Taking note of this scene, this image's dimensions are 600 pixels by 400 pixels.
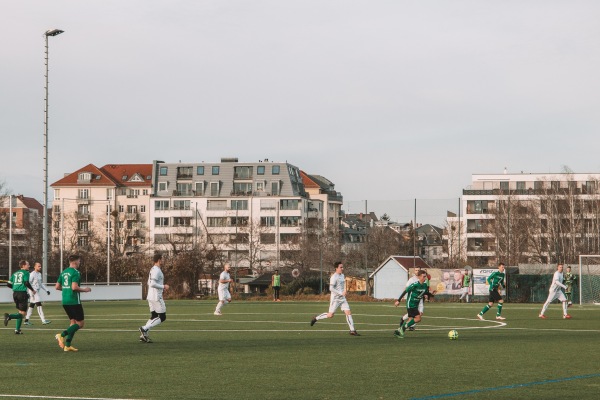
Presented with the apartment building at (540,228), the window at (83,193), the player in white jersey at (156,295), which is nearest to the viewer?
the player in white jersey at (156,295)

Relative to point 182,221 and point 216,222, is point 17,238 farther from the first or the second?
point 216,222

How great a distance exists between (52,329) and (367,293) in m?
37.4

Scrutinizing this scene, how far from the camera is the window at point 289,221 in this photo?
141 metres

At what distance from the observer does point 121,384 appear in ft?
45.2

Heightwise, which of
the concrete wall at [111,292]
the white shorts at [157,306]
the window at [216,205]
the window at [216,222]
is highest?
the window at [216,205]

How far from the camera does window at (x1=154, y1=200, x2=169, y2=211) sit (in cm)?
14662

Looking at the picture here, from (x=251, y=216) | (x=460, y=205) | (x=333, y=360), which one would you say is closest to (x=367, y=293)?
(x=460, y=205)

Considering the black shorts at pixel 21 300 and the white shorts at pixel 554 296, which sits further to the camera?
the white shorts at pixel 554 296

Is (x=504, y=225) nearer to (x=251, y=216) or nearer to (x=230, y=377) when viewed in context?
(x=251, y=216)

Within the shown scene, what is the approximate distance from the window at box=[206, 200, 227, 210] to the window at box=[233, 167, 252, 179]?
4.77 meters

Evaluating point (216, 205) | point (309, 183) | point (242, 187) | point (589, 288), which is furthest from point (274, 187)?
point (589, 288)

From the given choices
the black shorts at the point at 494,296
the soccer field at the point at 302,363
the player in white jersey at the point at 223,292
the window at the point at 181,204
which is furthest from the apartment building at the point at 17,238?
the soccer field at the point at 302,363

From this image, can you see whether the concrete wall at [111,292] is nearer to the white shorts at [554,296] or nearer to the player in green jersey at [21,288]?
the player in green jersey at [21,288]

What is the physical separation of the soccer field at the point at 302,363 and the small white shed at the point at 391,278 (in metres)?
32.4
